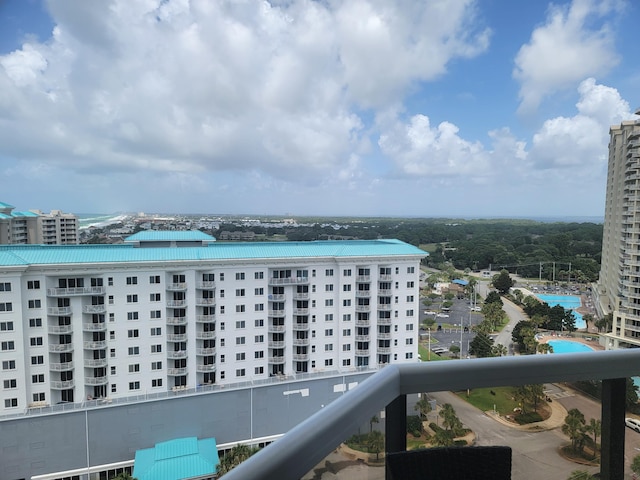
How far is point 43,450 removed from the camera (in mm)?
4883

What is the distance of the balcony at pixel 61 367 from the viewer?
17.7ft

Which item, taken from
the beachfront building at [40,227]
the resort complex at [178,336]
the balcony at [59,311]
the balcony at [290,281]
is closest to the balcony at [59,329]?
the resort complex at [178,336]

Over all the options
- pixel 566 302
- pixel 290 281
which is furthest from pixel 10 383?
pixel 566 302

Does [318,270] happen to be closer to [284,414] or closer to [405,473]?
[284,414]

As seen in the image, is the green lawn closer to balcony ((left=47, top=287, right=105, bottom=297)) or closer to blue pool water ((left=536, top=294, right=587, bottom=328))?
balcony ((left=47, top=287, right=105, bottom=297))

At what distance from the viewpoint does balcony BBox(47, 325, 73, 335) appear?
210 inches

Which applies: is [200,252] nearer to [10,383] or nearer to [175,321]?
[175,321]

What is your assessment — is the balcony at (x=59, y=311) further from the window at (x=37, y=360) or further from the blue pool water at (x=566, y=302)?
the blue pool water at (x=566, y=302)

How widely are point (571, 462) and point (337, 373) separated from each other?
6.12 metres

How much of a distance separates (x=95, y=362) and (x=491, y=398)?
6.28 metres

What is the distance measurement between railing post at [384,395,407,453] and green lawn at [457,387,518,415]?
0.09m

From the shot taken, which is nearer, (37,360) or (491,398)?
(491,398)

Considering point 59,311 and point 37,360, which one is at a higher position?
point 59,311

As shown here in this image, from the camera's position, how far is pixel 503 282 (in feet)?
32.2
